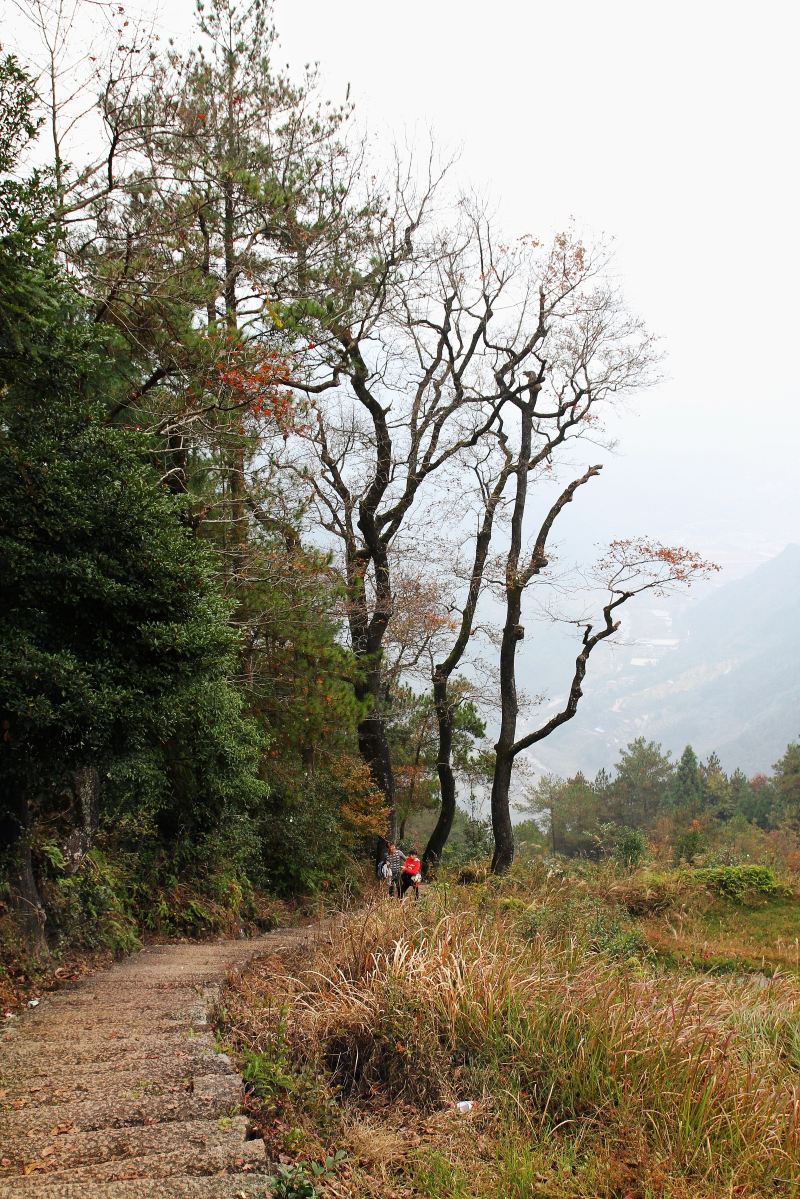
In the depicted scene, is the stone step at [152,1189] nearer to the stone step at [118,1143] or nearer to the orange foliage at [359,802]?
the stone step at [118,1143]

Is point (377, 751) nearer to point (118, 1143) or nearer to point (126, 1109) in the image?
point (126, 1109)

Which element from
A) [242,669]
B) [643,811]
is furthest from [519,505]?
[643,811]

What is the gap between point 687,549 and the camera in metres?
15.4

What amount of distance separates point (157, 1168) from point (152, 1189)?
141 millimetres

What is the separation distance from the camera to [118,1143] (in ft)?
9.99

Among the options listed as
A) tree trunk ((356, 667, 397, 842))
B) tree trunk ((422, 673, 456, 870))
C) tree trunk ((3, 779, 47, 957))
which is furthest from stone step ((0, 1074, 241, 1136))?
tree trunk ((422, 673, 456, 870))

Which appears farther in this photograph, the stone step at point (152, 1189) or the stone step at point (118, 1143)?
the stone step at point (118, 1143)

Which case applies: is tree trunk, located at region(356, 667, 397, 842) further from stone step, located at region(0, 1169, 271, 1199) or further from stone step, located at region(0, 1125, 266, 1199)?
stone step, located at region(0, 1169, 271, 1199)

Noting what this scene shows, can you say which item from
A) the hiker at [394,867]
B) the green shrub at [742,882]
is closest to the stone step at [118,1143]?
the hiker at [394,867]

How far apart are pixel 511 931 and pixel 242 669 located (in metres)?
7.24

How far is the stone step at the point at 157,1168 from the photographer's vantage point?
2715 mm

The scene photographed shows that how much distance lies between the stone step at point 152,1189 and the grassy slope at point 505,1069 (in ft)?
1.01

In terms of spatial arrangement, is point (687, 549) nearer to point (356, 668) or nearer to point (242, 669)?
point (356, 668)

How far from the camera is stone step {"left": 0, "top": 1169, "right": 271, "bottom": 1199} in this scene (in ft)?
8.69
